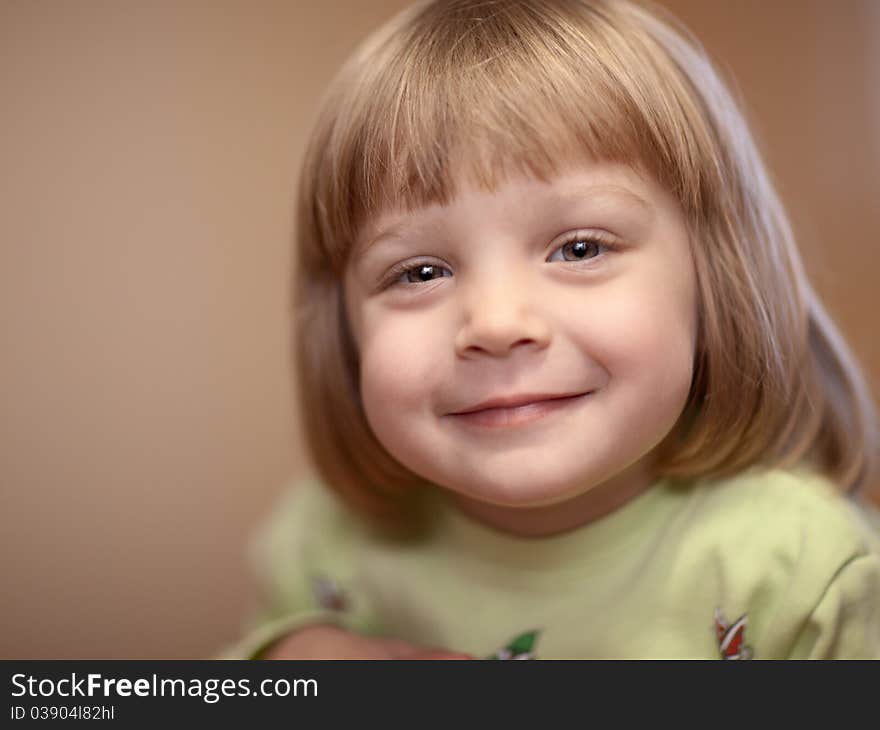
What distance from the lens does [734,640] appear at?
0.81 metres

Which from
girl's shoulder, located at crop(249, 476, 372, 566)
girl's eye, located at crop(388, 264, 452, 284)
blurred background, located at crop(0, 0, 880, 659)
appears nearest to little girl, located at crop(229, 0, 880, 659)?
girl's eye, located at crop(388, 264, 452, 284)

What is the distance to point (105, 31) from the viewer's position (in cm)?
125

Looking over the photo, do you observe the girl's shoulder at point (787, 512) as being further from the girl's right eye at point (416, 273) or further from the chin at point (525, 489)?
the girl's right eye at point (416, 273)

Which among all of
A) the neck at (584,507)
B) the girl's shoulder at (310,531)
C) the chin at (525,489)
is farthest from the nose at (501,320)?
the girl's shoulder at (310,531)

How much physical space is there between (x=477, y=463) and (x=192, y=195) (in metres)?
0.78

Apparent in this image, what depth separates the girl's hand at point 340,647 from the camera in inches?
34.6

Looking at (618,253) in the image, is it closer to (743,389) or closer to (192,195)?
(743,389)

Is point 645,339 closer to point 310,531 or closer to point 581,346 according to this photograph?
point 581,346

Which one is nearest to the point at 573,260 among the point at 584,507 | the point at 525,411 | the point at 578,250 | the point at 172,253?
the point at 578,250

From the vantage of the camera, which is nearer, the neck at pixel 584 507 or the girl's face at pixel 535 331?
the girl's face at pixel 535 331

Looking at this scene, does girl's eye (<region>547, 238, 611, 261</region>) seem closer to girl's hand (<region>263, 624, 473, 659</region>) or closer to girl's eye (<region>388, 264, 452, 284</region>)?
girl's eye (<region>388, 264, 452, 284</region>)

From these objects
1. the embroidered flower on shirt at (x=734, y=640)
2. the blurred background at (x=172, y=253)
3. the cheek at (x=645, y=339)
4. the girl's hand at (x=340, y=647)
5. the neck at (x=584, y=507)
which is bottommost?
the embroidered flower on shirt at (x=734, y=640)

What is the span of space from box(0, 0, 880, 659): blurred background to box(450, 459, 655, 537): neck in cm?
45
